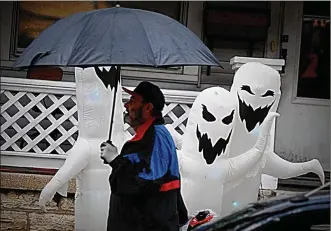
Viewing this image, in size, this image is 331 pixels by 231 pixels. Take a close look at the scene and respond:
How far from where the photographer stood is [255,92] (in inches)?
243

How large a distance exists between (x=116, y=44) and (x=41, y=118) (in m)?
3.01

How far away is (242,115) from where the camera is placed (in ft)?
20.4

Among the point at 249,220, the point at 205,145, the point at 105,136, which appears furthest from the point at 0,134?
the point at 249,220

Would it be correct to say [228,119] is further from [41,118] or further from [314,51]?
[314,51]

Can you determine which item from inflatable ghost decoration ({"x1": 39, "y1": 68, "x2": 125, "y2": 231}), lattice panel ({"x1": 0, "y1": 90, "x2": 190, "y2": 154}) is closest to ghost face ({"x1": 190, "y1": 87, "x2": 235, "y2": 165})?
inflatable ghost decoration ({"x1": 39, "y1": 68, "x2": 125, "y2": 231})

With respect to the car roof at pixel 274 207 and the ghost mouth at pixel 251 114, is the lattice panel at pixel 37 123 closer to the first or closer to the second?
the ghost mouth at pixel 251 114

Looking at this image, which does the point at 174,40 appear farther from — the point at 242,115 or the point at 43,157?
the point at 43,157

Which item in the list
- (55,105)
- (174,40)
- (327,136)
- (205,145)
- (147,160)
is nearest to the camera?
(147,160)

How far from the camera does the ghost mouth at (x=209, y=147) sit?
19.8ft

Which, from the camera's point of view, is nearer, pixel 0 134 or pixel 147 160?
pixel 147 160

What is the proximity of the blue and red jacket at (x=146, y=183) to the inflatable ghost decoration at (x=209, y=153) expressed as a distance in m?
0.93

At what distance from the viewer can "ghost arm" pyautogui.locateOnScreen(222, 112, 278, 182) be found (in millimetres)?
6109

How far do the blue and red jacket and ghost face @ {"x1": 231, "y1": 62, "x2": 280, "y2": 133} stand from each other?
4.20ft

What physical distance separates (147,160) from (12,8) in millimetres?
5422
